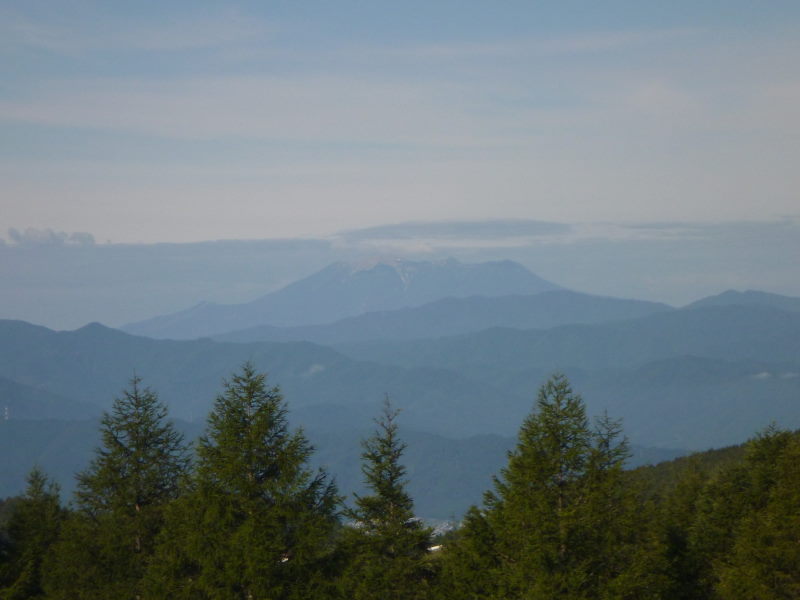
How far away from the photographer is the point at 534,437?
88.2 ft

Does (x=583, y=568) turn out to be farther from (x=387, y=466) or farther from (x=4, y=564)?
(x=4, y=564)

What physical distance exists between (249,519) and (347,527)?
11.9 feet

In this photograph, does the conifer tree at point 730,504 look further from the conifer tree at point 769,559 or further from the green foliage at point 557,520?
the green foliage at point 557,520

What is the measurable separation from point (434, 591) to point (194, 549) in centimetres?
754

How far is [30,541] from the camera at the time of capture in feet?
121

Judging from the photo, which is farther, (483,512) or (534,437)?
(483,512)

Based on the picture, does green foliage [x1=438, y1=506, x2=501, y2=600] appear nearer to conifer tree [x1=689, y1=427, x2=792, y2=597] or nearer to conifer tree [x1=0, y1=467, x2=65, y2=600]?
conifer tree [x1=689, y1=427, x2=792, y2=597]

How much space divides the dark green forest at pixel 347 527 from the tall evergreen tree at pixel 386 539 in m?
0.05

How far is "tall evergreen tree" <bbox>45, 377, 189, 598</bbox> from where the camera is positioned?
1195 inches

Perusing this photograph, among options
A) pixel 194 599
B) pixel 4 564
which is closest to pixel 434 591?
pixel 194 599

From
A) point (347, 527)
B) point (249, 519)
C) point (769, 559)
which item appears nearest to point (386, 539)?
point (347, 527)

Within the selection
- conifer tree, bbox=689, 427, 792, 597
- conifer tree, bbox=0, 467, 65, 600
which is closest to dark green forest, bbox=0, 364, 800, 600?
conifer tree, bbox=0, 467, 65, 600

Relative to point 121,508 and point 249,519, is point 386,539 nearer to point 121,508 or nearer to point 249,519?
point 249,519

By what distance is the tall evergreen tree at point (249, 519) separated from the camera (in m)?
26.2
